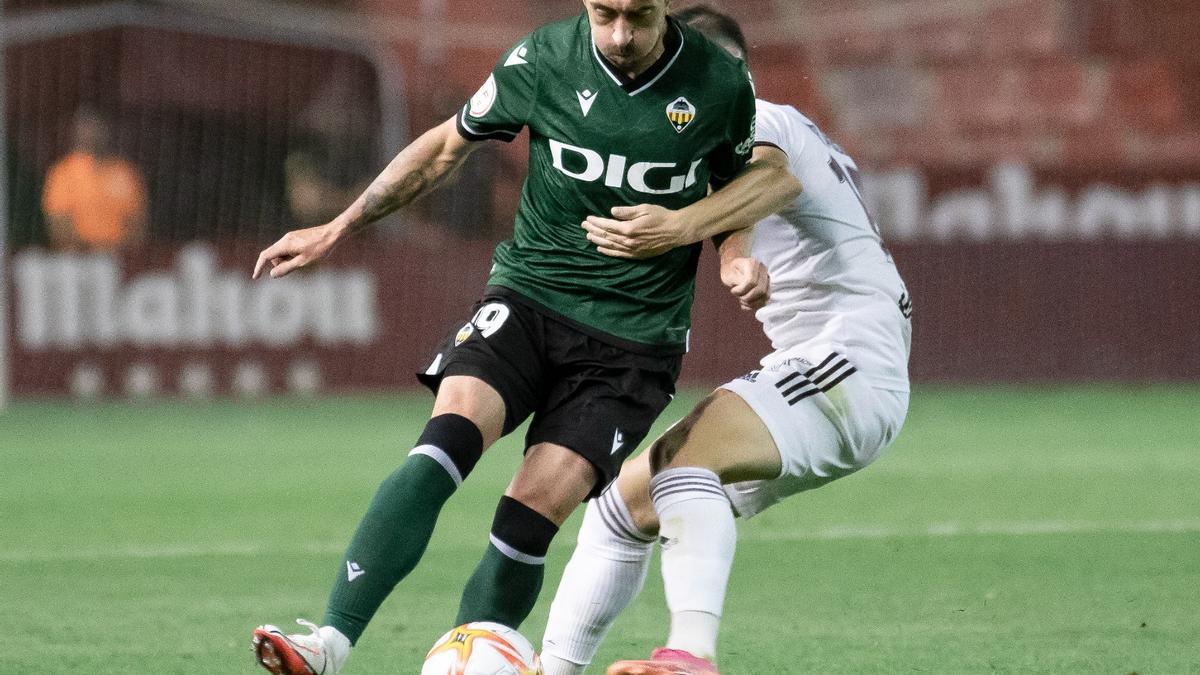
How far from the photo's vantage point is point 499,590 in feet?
15.4

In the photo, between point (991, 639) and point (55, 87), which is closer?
point (991, 639)

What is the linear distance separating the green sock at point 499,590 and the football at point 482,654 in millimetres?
128

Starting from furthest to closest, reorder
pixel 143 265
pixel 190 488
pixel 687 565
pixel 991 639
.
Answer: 1. pixel 143 265
2. pixel 190 488
3. pixel 991 639
4. pixel 687 565

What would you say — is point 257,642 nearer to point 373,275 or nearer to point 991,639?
Answer: point 991,639

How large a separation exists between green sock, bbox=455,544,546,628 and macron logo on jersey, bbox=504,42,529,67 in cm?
126

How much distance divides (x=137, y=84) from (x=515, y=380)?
11.8 meters

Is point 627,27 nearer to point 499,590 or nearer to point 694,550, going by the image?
point 694,550

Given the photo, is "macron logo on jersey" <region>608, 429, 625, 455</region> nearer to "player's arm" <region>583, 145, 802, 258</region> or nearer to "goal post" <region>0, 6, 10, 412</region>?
"player's arm" <region>583, 145, 802, 258</region>

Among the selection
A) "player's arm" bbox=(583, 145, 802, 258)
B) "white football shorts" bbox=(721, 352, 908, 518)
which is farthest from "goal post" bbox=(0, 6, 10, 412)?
"player's arm" bbox=(583, 145, 802, 258)

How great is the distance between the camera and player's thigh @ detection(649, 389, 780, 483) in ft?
15.8

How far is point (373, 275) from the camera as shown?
14.5 meters

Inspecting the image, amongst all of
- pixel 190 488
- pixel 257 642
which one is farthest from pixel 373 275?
pixel 257 642

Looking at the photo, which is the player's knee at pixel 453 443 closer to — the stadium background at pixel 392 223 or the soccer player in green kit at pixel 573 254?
the soccer player in green kit at pixel 573 254

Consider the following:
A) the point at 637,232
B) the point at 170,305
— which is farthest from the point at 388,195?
the point at 170,305
